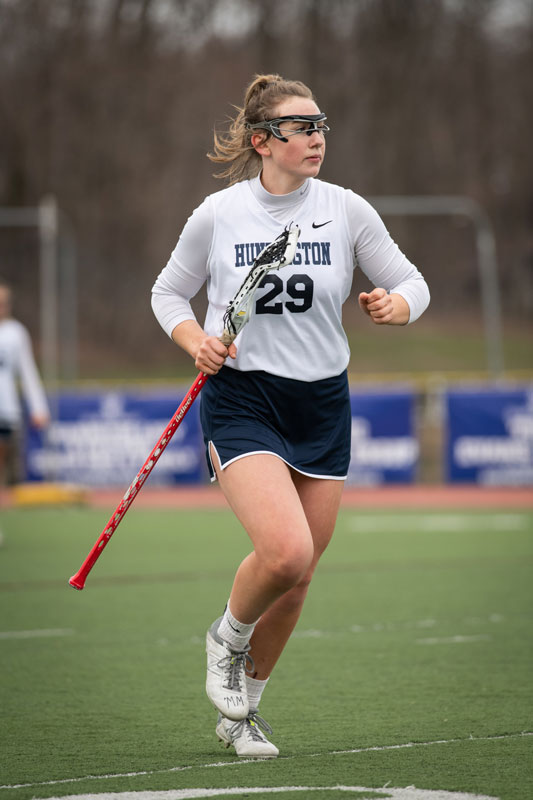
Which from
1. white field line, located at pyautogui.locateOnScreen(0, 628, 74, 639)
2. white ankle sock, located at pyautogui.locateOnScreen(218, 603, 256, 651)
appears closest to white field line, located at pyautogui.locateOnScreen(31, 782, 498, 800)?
white ankle sock, located at pyautogui.locateOnScreen(218, 603, 256, 651)

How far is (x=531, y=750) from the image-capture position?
456 centimetres

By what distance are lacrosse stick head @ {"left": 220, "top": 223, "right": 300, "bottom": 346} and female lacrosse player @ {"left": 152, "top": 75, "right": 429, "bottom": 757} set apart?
0.08 meters

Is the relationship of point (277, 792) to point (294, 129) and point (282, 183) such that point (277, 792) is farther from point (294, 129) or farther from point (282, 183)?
point (294, 129)

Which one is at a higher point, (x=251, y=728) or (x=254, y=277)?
(x=254, y=277)

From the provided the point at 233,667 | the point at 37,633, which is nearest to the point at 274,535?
the point at 233,667

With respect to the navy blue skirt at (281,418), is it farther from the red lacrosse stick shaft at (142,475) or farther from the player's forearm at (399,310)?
the player's forearm at (399,310)

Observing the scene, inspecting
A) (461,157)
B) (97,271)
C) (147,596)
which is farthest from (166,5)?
(147,596)

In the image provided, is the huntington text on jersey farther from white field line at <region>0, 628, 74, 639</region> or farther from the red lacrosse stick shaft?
white field line at <region>0, 628, 74, 639</region>

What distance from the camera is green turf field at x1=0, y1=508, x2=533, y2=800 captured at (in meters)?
4.28

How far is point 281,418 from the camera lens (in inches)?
181

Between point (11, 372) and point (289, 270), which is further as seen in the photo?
point (11, 372)

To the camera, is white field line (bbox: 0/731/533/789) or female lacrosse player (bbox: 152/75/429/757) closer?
white field line (bbox: 0/731/533/789)

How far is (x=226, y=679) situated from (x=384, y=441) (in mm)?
13845

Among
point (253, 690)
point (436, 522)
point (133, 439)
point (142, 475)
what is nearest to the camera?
point (253, 690)
